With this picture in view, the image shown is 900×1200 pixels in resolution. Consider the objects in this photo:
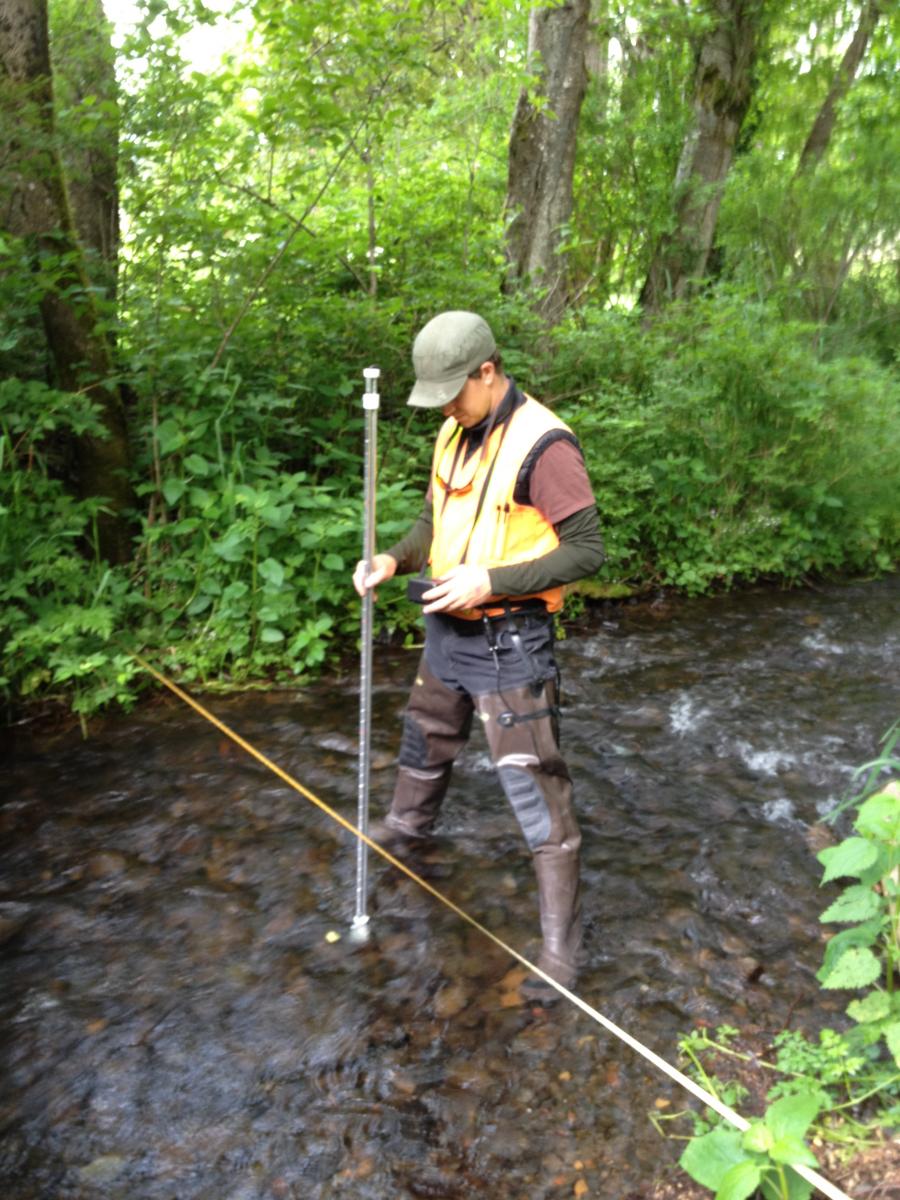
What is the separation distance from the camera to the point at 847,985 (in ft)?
8.34

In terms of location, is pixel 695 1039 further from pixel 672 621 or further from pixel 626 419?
pixel 626 419

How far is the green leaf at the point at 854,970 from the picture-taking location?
255cm

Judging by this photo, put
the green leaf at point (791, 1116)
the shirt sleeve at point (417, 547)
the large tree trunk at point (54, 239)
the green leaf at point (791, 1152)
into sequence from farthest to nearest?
the large tree trunk at point (54, 239) < the shirt sleeve at point (417, 547) < the green leaf at point (791, 1116) < the green leaf at point (791, 1152)

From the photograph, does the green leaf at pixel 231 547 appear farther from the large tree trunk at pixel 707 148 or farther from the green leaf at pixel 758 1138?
the large tree trunk at pixel 707 148

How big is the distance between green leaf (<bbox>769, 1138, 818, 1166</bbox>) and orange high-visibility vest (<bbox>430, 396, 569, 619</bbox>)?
1647 millimetres

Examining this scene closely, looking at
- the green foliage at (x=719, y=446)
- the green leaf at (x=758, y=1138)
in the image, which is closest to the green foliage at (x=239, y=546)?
the green foliage at (x=719, y=446)

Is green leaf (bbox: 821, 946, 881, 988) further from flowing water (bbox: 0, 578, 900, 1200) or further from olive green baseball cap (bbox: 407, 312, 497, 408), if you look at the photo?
olive green baseball cap (bbox: 407, 312, 497, 408)

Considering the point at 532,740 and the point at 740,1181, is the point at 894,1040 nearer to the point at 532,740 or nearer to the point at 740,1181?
the point at 740,1181

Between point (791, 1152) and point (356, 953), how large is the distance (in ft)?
6.18

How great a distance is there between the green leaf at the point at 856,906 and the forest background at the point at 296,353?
3824mm

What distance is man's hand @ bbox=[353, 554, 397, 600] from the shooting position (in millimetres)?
3285

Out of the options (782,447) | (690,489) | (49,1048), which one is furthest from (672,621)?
(49,1048)

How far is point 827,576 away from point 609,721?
14.8 feet

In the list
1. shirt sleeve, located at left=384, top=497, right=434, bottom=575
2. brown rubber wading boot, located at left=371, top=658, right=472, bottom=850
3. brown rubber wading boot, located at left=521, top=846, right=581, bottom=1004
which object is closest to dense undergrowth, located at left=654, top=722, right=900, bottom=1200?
brown rubber wading boot, located at left=521, top=846, right=581, bottom=1004
